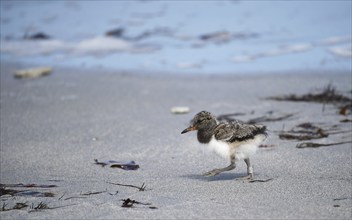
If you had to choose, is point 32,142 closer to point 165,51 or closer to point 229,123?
point 229,123

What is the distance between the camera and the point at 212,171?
4977mm

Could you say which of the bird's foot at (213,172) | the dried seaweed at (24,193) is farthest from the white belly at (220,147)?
the dried seaweed at (24,193)

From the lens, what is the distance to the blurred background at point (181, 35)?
1066cm

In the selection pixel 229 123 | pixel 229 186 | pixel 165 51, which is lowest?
pixel 229 186

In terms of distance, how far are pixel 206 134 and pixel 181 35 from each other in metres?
8.29

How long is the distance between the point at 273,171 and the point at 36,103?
14.5 feet

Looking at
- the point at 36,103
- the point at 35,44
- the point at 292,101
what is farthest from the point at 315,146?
the point at 35,44

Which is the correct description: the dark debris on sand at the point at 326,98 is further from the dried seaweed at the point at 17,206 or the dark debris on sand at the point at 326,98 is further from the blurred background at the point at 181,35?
the dried seaweed at the point at 17,206

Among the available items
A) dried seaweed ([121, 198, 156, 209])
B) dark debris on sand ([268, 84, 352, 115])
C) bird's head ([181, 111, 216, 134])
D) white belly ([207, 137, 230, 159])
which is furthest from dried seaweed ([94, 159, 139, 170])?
dark debris on sand ([268, 84, 352, 115])

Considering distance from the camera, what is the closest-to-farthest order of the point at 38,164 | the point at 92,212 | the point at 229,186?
the point at 92,212 → the point at 229,186 → the point at 38,164

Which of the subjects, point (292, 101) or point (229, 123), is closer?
point (229, 123)

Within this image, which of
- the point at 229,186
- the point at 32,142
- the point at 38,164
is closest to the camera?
the point at 229,186

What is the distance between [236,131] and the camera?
16.0 feet

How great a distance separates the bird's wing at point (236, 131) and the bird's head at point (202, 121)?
11 cm
